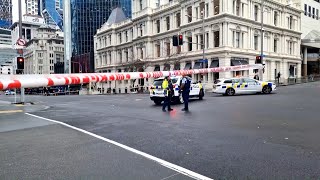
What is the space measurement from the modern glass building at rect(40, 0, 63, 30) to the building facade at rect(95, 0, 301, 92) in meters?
135

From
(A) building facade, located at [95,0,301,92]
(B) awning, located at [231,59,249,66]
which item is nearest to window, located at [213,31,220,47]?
(A) building facade, located at [95,0,301,92]

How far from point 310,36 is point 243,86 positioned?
4775 centimetres

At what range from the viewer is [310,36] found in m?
60.9

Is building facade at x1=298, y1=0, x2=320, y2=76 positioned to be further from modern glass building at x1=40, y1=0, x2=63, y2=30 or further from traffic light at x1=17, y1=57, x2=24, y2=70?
modern glass building at x1=40, y1=0, x2=63, y2=30

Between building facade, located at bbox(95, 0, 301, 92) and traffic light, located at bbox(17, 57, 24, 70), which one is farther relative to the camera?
building facade, located at bbox(95, 0, 301, 92)

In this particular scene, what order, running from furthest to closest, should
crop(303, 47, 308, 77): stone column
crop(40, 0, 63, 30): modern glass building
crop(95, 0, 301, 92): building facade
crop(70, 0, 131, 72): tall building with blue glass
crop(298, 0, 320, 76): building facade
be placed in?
crop(40, 0, 63, 30): modern glass building < crop(70, 0, 131, 72): tall building with blue glass < crop(303, 47, 308, 77): stone column < crop(298, 0, 320, 76): building facade < crop(95, 0, 301, 92): building facade

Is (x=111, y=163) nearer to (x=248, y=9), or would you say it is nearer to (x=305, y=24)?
(x=248, y=9)

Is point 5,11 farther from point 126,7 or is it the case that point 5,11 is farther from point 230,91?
point 230,91

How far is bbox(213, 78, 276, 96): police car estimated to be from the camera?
22938mm

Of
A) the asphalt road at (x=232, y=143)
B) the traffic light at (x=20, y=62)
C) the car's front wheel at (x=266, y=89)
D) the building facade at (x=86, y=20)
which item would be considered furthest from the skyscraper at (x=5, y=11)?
the asphalt road at (x=232, y=143)

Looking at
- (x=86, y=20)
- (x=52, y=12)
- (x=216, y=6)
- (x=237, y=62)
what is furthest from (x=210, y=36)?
(x=52, y=12)

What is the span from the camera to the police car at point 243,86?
22938mm

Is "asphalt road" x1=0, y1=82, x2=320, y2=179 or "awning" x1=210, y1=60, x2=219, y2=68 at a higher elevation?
"awning" x1=210, y1=60, x2=219, y2=68

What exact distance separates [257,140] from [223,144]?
97 centimetres
